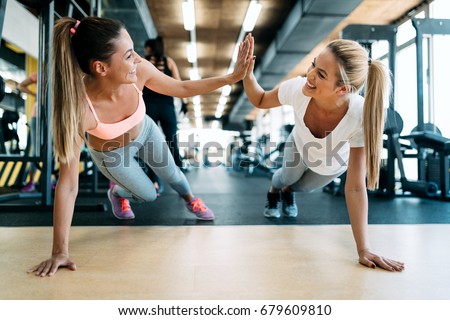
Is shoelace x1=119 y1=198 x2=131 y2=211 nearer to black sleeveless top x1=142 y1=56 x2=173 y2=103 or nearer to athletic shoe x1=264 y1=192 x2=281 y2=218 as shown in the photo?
athletic shoe x1=264 y1=192 x2=281 y2=218

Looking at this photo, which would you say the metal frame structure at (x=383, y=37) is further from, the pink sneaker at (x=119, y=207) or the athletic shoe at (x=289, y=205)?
the pink sneaker at (x=119, y=207)

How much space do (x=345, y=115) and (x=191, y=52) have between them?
832cm

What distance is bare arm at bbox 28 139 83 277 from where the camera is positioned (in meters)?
1.21

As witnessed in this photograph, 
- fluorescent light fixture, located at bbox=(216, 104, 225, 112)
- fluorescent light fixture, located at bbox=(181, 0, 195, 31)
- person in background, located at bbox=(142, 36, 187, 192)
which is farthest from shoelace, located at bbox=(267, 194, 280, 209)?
fluorescent light fixture, located at bbox=(216, 104, 225, 112)

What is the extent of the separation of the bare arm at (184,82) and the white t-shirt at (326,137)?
25 cm

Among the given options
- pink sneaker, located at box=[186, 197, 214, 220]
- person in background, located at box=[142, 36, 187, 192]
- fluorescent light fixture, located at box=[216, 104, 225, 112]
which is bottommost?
pink sneaker, located at box=[186, 197, 214, 220]

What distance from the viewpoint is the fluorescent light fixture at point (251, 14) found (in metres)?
6.18

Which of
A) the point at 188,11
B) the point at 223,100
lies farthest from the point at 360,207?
the point at 223,100

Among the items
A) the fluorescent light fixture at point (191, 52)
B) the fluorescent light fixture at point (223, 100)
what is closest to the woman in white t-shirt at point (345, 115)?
the fluorescent light fixture at point (191, 52)

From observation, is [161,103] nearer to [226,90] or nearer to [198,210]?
[198,210]

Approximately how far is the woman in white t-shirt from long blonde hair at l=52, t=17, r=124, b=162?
0.56 meters

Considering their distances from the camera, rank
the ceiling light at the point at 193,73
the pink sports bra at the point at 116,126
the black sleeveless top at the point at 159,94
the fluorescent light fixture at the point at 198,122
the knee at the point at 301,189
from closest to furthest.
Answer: the pink sports bra at the point at 116,126, the knee at the point at 301,189, the black sleeveless top at the point at 159,94, the ceiling light at the point at 193,73, the fluorescent light fixture at the point at 198,122
